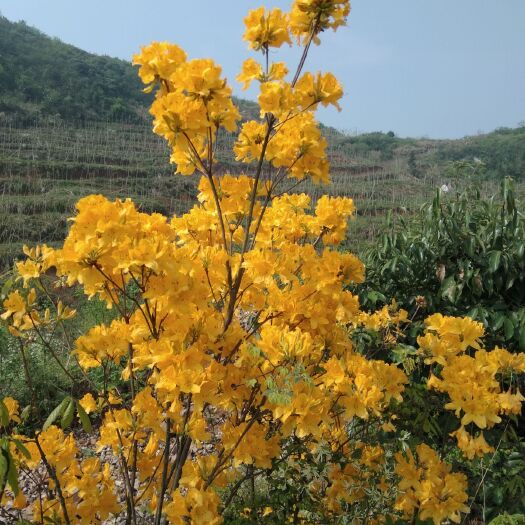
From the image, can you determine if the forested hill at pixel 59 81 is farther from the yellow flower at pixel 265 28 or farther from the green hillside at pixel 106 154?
the yellow flower at pixel 265 28

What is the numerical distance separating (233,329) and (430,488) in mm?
862

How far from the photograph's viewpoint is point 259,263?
1452 mm

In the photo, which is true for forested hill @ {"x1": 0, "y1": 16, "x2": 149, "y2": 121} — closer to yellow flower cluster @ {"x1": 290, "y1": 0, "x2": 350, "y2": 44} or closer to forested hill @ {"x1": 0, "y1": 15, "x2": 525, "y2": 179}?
forested hill @ {"x1": 0, "y1": 15, "x2": 525, "y2": 179}

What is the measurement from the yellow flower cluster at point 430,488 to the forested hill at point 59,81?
84.2 ft

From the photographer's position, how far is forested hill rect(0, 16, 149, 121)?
84.3ft

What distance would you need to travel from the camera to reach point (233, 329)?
149 centimetres

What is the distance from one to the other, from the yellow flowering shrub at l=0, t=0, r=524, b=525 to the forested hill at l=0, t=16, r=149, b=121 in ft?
82.8

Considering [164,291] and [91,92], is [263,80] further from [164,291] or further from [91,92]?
[91,92]

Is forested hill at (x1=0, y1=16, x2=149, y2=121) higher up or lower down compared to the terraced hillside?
higher up

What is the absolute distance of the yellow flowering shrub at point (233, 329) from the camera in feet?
4.18

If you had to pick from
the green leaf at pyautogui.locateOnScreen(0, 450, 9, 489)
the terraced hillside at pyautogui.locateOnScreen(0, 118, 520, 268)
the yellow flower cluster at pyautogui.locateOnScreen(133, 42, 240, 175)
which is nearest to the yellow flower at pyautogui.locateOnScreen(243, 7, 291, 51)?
the yellow flower cluster at pyautogui.locateOnScreen(133, 42, 240, 175)

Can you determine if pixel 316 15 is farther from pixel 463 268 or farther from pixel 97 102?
pixel 97 102

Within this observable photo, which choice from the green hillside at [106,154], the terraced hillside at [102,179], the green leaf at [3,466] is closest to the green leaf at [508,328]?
the green hillside at [106,154]

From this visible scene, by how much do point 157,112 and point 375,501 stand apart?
4.91ft
